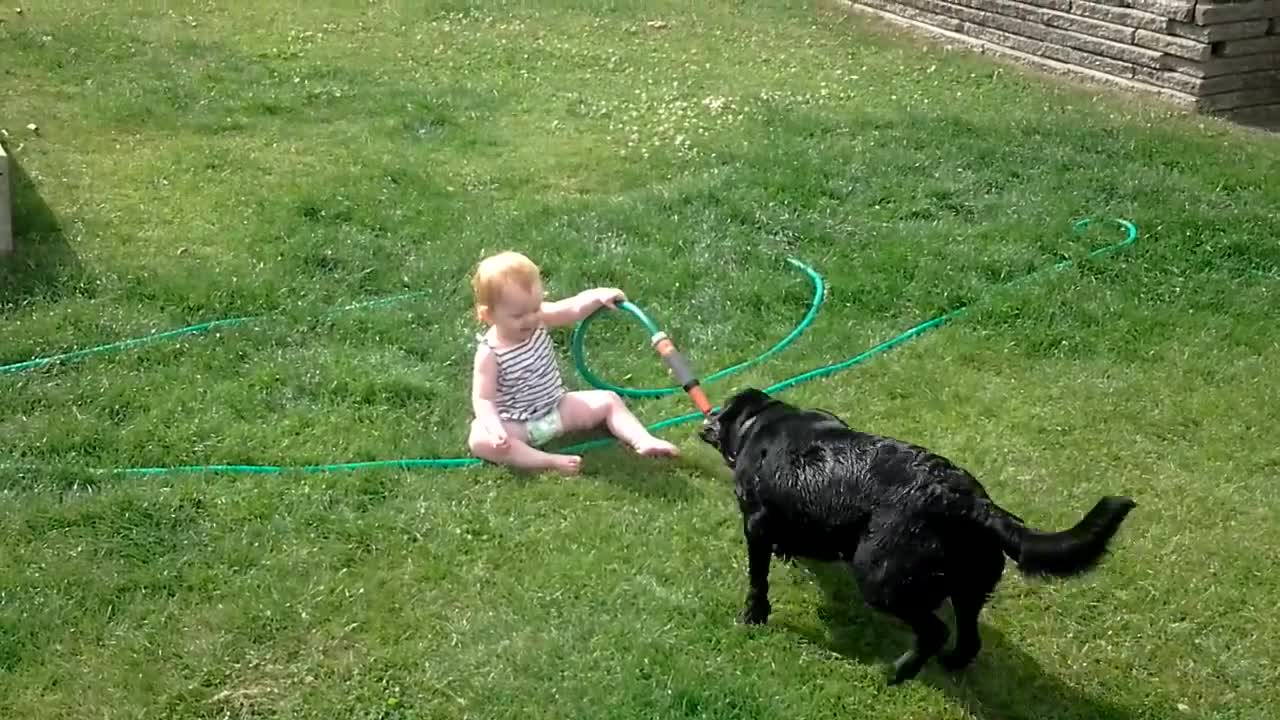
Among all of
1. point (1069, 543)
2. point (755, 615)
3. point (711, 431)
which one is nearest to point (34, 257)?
point (711, 431)

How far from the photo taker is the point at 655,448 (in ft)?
14.8

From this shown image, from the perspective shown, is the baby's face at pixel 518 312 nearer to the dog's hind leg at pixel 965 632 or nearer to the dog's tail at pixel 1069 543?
the dog's hind leg at pixel 965 632

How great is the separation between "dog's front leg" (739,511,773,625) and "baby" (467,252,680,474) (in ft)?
3.06

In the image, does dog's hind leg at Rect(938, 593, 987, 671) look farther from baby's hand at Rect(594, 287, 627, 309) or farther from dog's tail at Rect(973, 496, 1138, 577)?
baby's hand at Rect(594, 287, 627, 309)

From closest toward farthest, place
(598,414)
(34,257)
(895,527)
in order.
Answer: (895,527)
(598,414)
(34,257)

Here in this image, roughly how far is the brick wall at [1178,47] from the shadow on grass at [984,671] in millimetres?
6441

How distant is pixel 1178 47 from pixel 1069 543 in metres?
6.96

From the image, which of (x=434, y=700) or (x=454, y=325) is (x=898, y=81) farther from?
(x=434, y=700)

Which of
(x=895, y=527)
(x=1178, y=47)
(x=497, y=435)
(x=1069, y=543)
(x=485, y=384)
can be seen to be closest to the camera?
(x=1069, y=543)

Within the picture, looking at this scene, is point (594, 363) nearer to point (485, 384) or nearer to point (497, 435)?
point (485, 384)

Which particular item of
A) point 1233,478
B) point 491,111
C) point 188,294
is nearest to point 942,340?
point 1233,478

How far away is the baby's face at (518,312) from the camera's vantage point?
4.48m

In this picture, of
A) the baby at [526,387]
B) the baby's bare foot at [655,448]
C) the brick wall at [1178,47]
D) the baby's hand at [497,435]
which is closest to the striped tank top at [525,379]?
the baby at [526,387]

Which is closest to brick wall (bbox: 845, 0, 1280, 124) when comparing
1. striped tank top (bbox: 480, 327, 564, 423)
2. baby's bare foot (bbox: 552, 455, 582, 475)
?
striped tank top (bbox: 480, 327, 564, 423)
